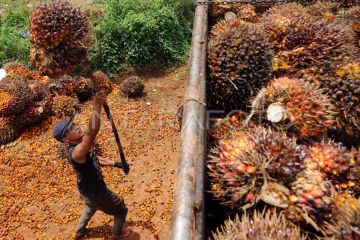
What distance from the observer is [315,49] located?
358cm

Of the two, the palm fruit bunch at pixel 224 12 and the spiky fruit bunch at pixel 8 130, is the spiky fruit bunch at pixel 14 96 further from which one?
the palm fruit bunch at pixel 224 12

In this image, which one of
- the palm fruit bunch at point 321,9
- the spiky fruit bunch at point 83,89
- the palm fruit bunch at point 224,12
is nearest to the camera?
the palm fruit bunch at point 321,9

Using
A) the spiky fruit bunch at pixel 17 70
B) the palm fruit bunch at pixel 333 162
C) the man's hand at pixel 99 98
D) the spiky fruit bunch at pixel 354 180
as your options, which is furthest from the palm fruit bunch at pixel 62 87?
the spiky fruit bunch at pixel 354 180

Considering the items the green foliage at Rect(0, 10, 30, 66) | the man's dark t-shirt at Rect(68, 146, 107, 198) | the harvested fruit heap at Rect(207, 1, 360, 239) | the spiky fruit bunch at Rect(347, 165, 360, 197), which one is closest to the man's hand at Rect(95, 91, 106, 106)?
the man's dark t-shirt at Rect(68, 146, 107, 198)

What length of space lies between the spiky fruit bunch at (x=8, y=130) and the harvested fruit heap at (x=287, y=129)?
13.3 ft

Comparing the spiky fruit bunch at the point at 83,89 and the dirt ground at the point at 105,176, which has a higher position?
the spiky fruit bunch at the point at 83,89

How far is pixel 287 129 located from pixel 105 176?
10.7 feet

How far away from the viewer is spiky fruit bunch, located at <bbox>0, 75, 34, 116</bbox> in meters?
5.74

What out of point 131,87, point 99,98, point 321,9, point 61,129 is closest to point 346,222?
point 99,98

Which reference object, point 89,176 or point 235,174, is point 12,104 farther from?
point 235,174

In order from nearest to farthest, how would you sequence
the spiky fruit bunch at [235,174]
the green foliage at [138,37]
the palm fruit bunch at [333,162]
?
1. the spiky fruit bunch at [235,174]
2. the palm fruit bunch at [333,162]
3. the green foliage at [138,37]

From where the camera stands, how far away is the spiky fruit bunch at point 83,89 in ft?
21.9

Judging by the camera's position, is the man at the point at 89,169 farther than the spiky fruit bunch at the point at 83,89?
No

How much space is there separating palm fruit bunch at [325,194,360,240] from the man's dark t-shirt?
2301mm
